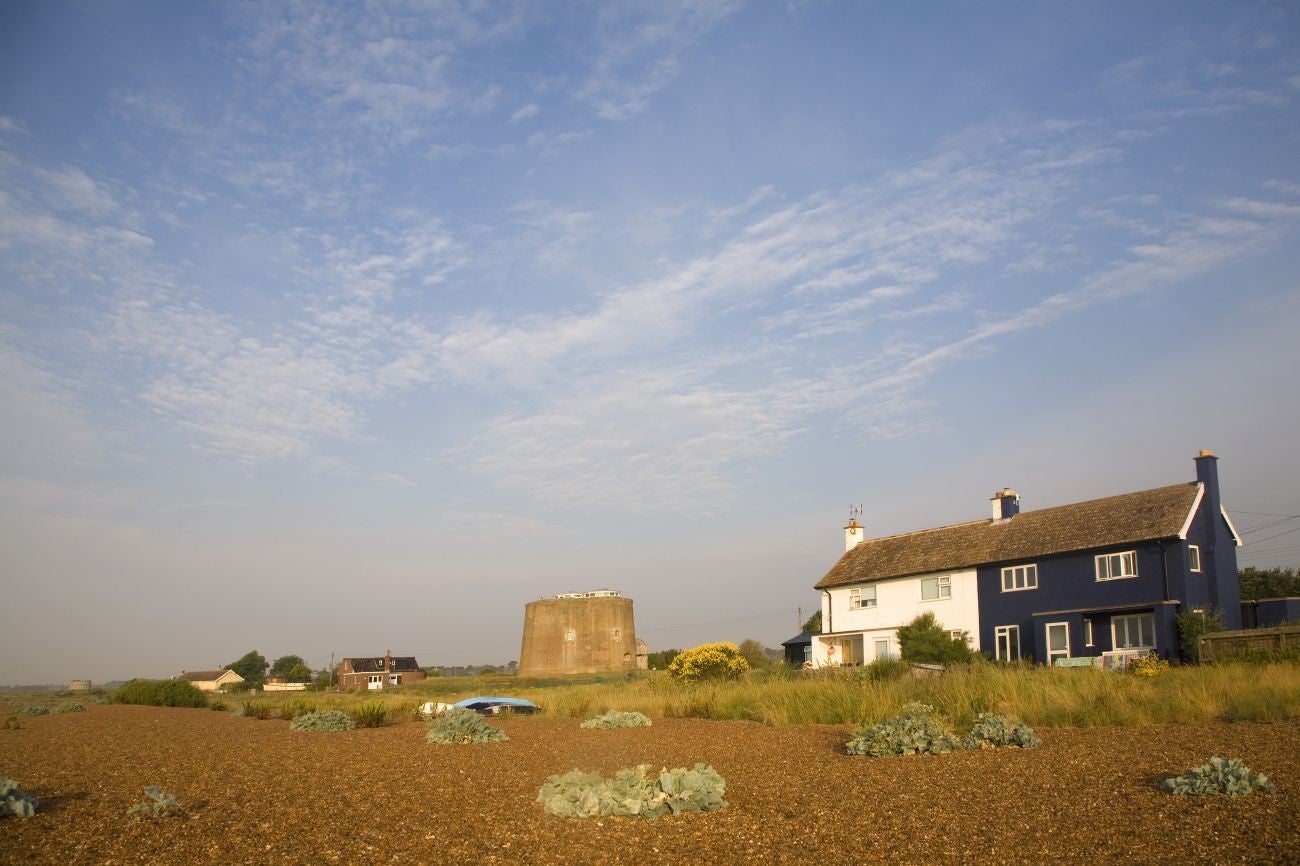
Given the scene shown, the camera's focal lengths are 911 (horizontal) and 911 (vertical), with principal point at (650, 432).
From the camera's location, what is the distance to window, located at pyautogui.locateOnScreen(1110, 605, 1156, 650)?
90.2 ft

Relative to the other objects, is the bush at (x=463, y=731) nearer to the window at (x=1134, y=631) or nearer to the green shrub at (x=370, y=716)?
the green shrub at (x=370, y=716)

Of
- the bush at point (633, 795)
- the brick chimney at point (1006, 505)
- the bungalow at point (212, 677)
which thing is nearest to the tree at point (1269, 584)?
the brick chimney at point (1006, 505)

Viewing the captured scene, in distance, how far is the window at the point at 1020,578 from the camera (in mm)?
31047

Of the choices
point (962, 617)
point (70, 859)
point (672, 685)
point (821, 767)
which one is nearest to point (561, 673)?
point (962, 617)

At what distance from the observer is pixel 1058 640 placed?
2989cm

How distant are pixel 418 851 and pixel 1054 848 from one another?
13.3ft

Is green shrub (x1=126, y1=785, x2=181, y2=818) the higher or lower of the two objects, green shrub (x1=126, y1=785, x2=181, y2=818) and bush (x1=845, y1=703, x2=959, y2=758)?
the higher

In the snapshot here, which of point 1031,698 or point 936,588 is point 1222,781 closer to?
point 1031,698

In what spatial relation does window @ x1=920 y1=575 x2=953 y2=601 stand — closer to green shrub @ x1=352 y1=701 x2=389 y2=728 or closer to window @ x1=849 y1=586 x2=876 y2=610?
window @ x1=849 y1=586 x2=876 y2=610

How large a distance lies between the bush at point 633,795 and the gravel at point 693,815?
6.2 inches

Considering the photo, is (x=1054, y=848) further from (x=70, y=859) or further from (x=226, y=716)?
(x=226, y=716)

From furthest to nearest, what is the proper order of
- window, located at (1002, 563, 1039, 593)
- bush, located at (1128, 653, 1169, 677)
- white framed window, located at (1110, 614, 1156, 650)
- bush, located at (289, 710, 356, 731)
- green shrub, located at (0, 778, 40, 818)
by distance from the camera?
window, located at (1002, 563, 1039, 593), white framed window, located at (1110, 614, 1156, 650), bush, located at (1128, 653, 1169, 677), bush, located at (289, 710, 356, 731), green shrub, located at (0, 778, 40, 818)

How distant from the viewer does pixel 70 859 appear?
533cm

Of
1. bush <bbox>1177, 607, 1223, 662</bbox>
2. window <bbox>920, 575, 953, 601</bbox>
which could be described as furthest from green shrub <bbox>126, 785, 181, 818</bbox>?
window <bbox>920, 575, 953, 601</bbox>
